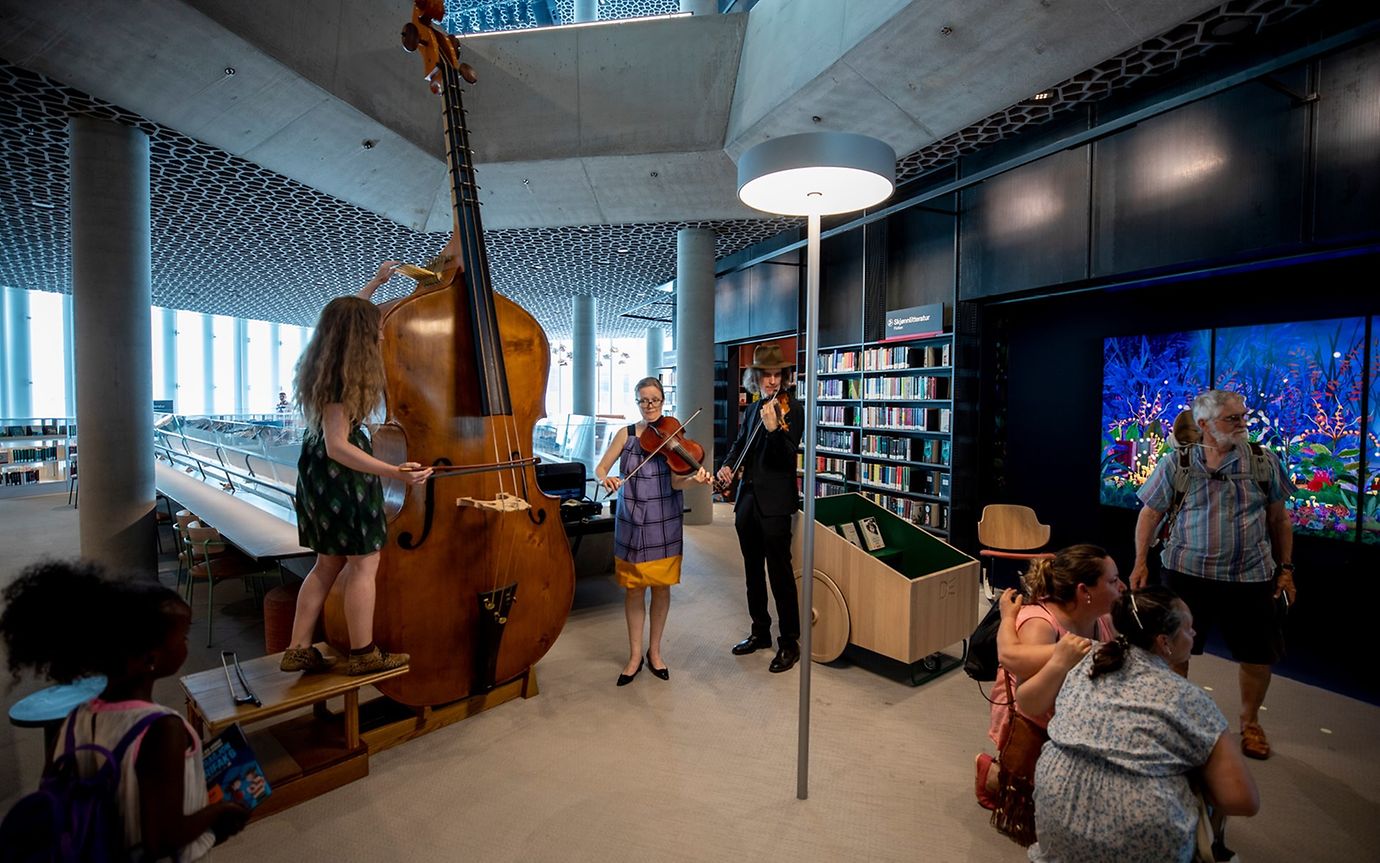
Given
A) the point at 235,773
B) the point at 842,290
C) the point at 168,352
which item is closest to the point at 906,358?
the point at 842,290

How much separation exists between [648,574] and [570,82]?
4560mm

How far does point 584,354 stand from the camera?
44.6ft

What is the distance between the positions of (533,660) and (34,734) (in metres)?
2.10

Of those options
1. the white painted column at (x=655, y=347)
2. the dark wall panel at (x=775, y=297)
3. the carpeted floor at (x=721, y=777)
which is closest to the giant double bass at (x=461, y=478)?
the carpeted floor at (x=721, y=777)

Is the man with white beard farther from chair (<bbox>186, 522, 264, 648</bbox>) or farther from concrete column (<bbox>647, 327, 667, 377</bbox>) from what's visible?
concrete column (<bbox>647, 327, 667, 377</bbox>)

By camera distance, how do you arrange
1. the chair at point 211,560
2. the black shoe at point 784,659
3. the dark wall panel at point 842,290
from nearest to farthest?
the black shoe at point 784,659 < the chair at point 211,560 < the dark wall panel at point 842,290

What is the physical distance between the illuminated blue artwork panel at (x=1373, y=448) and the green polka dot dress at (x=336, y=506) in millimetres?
4905

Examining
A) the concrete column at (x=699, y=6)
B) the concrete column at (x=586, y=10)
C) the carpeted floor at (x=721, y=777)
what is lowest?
the carpeted floor at (x=721, y=777)

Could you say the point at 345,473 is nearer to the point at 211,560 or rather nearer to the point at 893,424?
the point at 211,560

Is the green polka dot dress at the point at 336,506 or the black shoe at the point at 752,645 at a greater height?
the green polka dot dress at the point at 336,506

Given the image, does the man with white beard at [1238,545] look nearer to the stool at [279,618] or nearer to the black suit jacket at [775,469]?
the black suit jacket at [775,469]

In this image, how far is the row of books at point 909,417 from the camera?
5441 millimetres

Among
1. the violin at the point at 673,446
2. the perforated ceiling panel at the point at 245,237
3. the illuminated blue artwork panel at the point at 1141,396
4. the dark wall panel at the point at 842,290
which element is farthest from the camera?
the dark wall panel at the point at 842,290

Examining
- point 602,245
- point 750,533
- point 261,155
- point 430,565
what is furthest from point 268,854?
point 602,245
